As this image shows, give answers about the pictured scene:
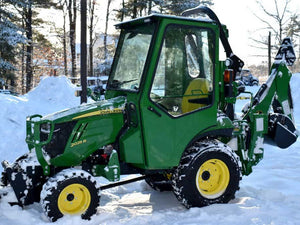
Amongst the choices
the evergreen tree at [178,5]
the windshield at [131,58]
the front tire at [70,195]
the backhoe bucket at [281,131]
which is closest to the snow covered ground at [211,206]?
the front tire at [70,195]

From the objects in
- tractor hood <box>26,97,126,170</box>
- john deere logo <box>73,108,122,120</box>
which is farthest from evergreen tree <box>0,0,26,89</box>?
john deere logo <box>73,108,122,120</box>

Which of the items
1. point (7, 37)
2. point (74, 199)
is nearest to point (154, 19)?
point (74, 199)

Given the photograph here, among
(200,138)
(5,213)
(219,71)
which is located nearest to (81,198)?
(5,213)

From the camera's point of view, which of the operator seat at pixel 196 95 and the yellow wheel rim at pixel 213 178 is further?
the yellow wheel rim at pixel 213 178

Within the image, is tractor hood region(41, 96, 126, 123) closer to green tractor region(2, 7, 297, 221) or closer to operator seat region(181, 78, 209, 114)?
green tractor region(2, 7, 297, 221)

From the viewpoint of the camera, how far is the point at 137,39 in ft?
17.4

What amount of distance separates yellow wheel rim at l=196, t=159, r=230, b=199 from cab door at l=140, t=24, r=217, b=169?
52cm

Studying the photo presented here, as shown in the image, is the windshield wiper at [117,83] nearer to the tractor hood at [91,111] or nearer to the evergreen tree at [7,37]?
the tractor hood at [91,111]

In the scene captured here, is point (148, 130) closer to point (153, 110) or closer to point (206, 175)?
point (153, 110)

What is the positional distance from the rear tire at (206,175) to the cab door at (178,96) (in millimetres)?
201

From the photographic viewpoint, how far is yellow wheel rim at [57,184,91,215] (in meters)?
4.66

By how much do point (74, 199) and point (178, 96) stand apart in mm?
1899

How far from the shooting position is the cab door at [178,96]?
4.86 meters

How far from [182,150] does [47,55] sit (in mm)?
43866
